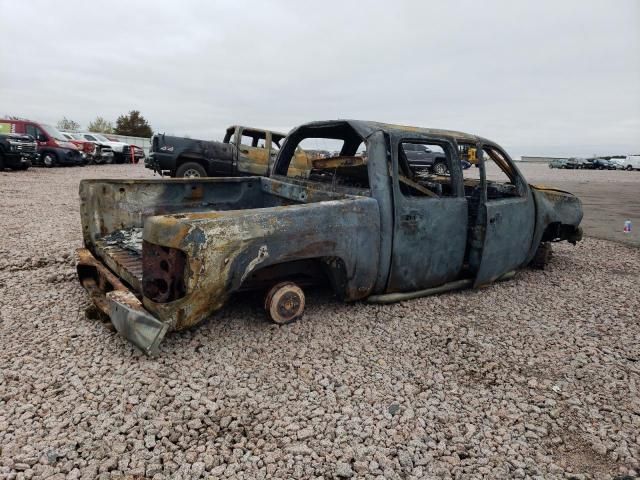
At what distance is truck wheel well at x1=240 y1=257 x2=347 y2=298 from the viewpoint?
3.27 metres

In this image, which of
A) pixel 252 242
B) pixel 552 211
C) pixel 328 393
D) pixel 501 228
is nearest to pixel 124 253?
pixel 252 242

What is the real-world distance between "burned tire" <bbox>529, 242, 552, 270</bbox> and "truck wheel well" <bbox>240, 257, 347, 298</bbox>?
3021 millimetres

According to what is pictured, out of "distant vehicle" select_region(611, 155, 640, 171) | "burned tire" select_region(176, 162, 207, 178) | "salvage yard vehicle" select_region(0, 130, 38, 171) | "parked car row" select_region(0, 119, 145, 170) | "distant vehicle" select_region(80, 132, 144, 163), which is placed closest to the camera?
"burned tire" select_region(176, 162, 207, 178)

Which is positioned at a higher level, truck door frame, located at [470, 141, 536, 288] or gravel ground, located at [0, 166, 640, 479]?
truck door frame, located at [470, 141, 536, 288]

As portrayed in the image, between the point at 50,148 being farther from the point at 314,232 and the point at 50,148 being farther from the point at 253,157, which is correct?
the point at 314,232

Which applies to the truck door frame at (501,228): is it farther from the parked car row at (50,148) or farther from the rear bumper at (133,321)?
the parked car row at (50,148)

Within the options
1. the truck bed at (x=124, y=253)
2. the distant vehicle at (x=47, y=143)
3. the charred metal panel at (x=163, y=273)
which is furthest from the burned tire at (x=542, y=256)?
the distant vehicle at (x=47, y=143)

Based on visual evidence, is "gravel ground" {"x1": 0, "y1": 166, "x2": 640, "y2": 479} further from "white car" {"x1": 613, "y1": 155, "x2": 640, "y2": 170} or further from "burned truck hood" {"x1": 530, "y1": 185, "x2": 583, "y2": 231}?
"white car" {"x1": 613, "y1": 155, "x2": 640, "y2": 170}

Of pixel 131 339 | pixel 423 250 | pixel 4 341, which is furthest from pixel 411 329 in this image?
pixel 4 341

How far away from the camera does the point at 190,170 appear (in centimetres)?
1154

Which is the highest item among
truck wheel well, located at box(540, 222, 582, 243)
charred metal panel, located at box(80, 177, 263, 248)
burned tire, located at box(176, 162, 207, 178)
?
burned tire, located at box(176, 162, 207, 178)


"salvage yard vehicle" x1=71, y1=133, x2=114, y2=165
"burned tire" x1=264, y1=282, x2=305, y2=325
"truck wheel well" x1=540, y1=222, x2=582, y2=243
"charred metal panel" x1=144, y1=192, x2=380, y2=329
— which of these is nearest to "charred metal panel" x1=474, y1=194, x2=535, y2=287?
"truck wheel well" x1=540, y1=222, x2=582, y2=243

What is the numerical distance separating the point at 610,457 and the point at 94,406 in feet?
8.74

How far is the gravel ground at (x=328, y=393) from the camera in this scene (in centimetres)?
201
